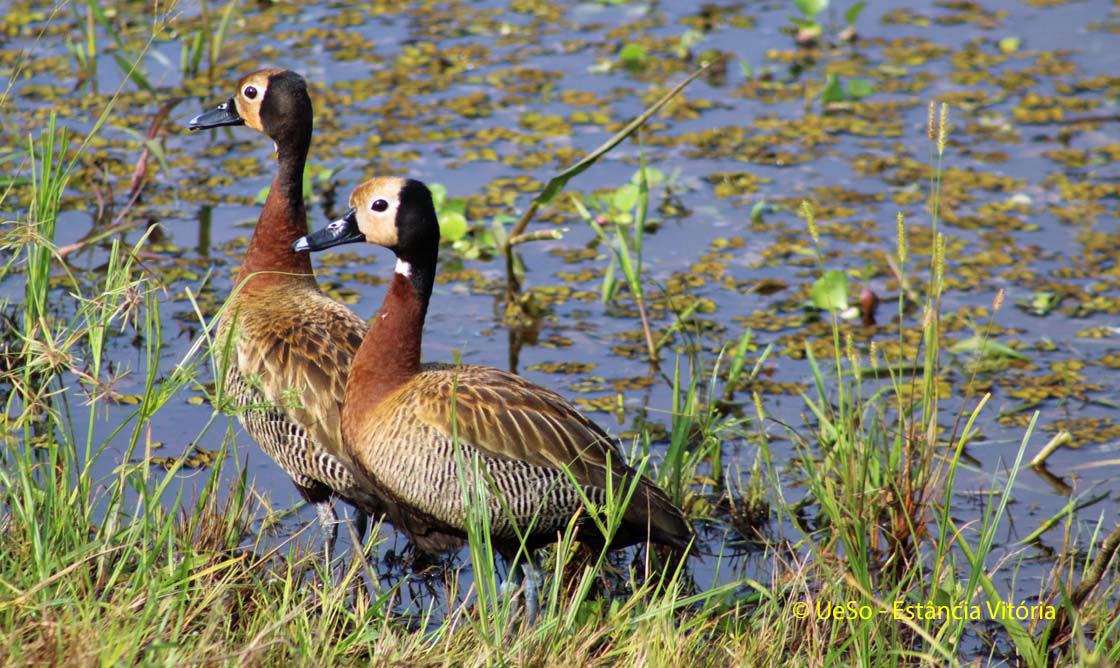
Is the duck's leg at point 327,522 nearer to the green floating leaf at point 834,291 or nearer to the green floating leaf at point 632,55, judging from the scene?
the green floating leaf at point 834,291

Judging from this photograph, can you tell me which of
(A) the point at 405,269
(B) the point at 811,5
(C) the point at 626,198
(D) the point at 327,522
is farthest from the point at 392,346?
(B) the point at 811,5

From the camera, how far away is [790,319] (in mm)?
5969

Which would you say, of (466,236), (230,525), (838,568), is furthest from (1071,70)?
(230,525)

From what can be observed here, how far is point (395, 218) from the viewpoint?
4242 mm

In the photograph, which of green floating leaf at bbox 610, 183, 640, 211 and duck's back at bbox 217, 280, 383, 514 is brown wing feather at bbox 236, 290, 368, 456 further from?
green floating leaf at bbox 610, 183, 640, 211

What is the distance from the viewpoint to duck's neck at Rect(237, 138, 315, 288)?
4.98m

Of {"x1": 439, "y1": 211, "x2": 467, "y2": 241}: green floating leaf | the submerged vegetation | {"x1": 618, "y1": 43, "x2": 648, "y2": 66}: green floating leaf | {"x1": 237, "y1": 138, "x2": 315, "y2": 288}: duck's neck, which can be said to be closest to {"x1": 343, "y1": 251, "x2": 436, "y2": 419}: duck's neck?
the submerged vegetation

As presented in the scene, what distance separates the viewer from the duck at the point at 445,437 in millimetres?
4043

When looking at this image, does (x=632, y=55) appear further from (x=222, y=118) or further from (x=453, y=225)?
(x=222, y=118)

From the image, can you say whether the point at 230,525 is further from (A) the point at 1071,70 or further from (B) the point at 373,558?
(A) the point at 1071,70

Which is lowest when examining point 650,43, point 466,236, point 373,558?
point 373,558

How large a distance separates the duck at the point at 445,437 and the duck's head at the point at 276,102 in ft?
3.03

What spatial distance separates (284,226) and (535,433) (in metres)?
1.50

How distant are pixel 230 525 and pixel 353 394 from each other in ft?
1.87
